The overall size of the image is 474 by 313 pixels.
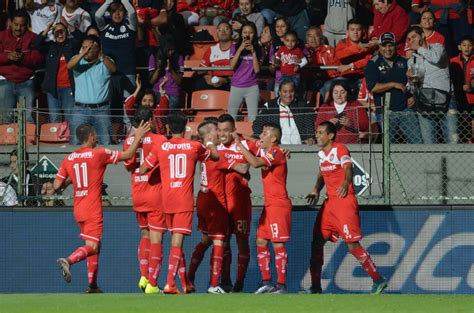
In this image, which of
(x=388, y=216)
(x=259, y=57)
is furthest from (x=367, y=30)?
(x=388, y=216)

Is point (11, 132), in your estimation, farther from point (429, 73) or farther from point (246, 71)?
point (429, 73)

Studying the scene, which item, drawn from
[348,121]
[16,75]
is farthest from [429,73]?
[16,75]

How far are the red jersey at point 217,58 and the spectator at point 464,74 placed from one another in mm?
3508

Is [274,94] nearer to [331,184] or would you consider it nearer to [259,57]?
[259,57]

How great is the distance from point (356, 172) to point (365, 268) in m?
1.60

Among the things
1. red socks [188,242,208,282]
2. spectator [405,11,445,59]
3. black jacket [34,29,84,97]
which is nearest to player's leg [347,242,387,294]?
red socks [188,242,208,282]

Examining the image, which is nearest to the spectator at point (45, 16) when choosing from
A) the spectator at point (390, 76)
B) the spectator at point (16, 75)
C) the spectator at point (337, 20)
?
the spectator at point (16, 75)

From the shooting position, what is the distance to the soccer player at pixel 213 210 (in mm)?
14617

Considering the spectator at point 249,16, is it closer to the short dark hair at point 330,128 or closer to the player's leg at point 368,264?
the short dark hair at point 330,128

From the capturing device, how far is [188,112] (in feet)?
58.1

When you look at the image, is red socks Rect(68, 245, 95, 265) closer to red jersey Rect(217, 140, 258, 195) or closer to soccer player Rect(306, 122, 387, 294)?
red jersey Rect(217, 140, 258, 195)

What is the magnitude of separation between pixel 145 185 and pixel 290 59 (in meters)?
4.52

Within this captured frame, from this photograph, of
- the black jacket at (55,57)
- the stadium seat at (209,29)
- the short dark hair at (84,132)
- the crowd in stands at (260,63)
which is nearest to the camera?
the short dark hair at (84,132)

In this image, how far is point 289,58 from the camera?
18.2 metres
